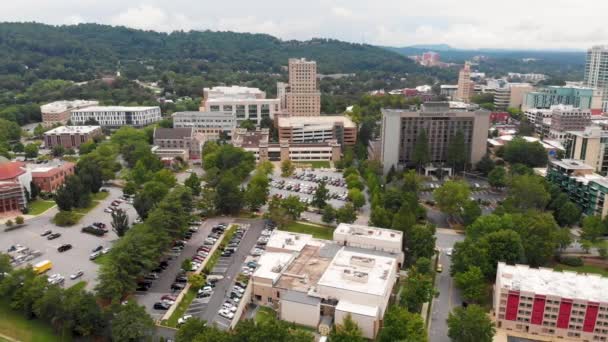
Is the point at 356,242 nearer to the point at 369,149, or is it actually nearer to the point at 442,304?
the point at 442,304

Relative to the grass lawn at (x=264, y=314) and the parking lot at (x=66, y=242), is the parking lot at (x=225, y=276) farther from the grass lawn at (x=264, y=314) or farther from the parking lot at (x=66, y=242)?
the parking lot at (x=66, y=242)

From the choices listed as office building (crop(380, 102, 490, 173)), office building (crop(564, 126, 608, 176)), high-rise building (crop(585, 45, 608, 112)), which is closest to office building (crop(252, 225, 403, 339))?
office building (crop(380, 102, 490, 173))

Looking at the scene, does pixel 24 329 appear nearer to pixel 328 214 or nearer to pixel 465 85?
pixel 328 214

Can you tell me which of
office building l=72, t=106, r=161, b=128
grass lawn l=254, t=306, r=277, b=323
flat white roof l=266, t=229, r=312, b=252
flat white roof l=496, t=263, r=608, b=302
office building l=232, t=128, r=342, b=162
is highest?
office building l=72, t=106, r=161, b=128

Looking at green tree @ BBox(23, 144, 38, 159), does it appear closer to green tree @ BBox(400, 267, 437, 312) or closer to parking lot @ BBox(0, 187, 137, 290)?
parking lot @ BBox(0, 187, 137, 290)

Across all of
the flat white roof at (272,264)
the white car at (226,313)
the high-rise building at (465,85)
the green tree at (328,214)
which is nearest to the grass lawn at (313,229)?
the green tree at (328,214)

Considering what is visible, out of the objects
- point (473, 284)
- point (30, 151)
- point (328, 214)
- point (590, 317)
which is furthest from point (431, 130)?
point (30, 151)

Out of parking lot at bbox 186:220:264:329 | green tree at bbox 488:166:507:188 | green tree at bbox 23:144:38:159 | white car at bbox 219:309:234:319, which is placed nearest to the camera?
white car at bbox 219:309:234:319
